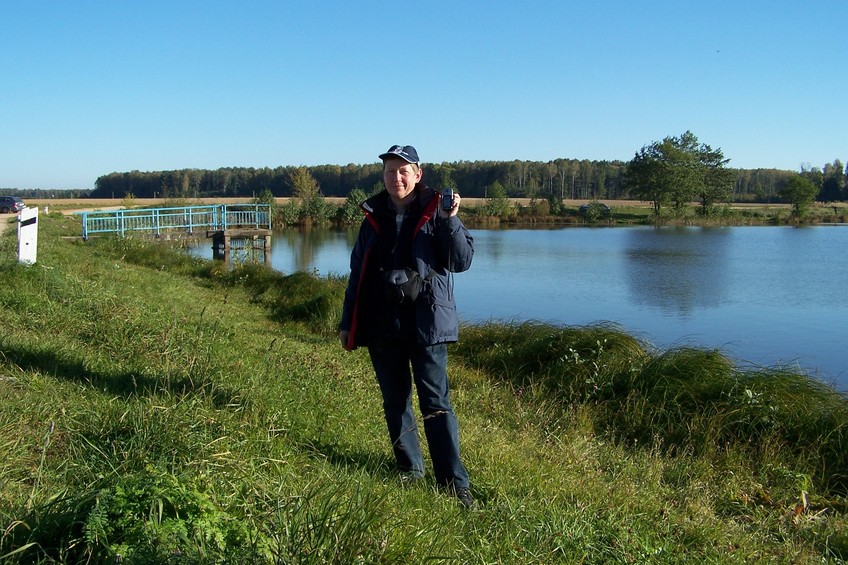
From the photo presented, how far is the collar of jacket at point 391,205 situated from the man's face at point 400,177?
5 cm

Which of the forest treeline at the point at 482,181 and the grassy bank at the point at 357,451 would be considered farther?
the forest treeline at the point at 482,181

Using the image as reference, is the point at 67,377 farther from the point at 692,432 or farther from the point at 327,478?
the point at 692,432

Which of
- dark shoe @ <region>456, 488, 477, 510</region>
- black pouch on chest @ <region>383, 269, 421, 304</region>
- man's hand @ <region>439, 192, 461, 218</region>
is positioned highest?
man's hand @ <region>439, 192, 461, 218</region>

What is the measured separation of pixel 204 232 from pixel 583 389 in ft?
70.4

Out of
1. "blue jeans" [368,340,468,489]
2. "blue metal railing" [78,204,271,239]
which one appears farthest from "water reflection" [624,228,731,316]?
"blue metal railing" [78,204,271,239]

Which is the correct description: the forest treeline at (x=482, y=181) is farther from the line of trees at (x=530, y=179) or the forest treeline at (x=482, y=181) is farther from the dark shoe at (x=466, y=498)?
the dark shoe at (x=466, y=498)

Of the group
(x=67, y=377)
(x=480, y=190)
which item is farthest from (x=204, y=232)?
(x=480, y=190)

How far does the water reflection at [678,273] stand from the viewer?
1558 cm

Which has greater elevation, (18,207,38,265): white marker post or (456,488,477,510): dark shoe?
(18,207,38,265): white marker post

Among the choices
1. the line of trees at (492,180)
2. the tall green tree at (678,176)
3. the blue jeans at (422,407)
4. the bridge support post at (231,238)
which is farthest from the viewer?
the line of trees at (492,180)

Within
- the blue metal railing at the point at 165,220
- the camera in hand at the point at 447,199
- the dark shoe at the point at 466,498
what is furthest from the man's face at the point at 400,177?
the blue metal railing at the point at 165,220

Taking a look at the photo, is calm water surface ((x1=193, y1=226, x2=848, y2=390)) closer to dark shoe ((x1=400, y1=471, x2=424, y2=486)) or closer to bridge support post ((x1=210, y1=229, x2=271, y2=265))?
bridge support post ((x1=210, y1=229, x2=271, y2=265))

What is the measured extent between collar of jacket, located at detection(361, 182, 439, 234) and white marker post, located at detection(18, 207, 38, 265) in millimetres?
6216

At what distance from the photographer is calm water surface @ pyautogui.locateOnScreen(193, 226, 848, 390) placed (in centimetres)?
1132
